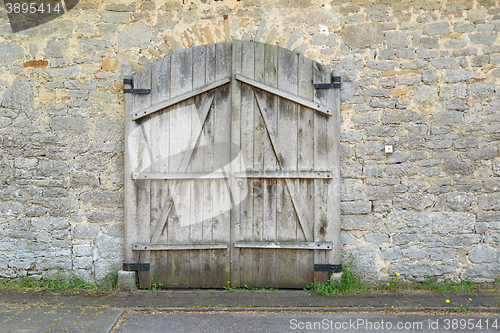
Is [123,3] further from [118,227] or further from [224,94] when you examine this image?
[118,227]

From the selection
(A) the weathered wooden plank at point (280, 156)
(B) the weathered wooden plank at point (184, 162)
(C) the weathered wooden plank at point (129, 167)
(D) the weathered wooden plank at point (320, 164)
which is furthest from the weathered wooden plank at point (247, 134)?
(C) the weathered wooden plank at point (129, 167)

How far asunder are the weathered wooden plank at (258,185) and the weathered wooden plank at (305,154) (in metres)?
0.41

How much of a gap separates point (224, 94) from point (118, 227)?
74.9 inches

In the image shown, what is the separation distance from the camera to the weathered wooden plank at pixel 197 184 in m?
3.76

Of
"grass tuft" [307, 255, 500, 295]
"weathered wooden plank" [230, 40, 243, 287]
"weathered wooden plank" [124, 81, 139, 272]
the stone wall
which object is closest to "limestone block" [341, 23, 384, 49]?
the stone wall

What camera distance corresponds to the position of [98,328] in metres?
2.88

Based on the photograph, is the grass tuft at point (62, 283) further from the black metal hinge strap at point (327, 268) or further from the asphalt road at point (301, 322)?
the black metal hinge strap at point (327, 268)

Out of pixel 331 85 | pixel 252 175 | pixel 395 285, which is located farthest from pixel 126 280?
pixel 331 85

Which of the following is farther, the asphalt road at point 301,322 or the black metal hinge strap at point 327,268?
the black metal hinge strap at point 327,268

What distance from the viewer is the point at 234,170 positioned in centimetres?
377

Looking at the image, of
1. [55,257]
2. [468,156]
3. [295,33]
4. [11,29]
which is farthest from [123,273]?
[468,156]

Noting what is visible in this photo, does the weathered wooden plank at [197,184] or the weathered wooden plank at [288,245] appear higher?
the weathered wooden plank at [197,184]

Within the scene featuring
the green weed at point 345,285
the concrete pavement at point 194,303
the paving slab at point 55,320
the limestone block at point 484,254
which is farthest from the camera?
the limestone block at point 484,254

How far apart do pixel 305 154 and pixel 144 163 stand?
1.78 meters
